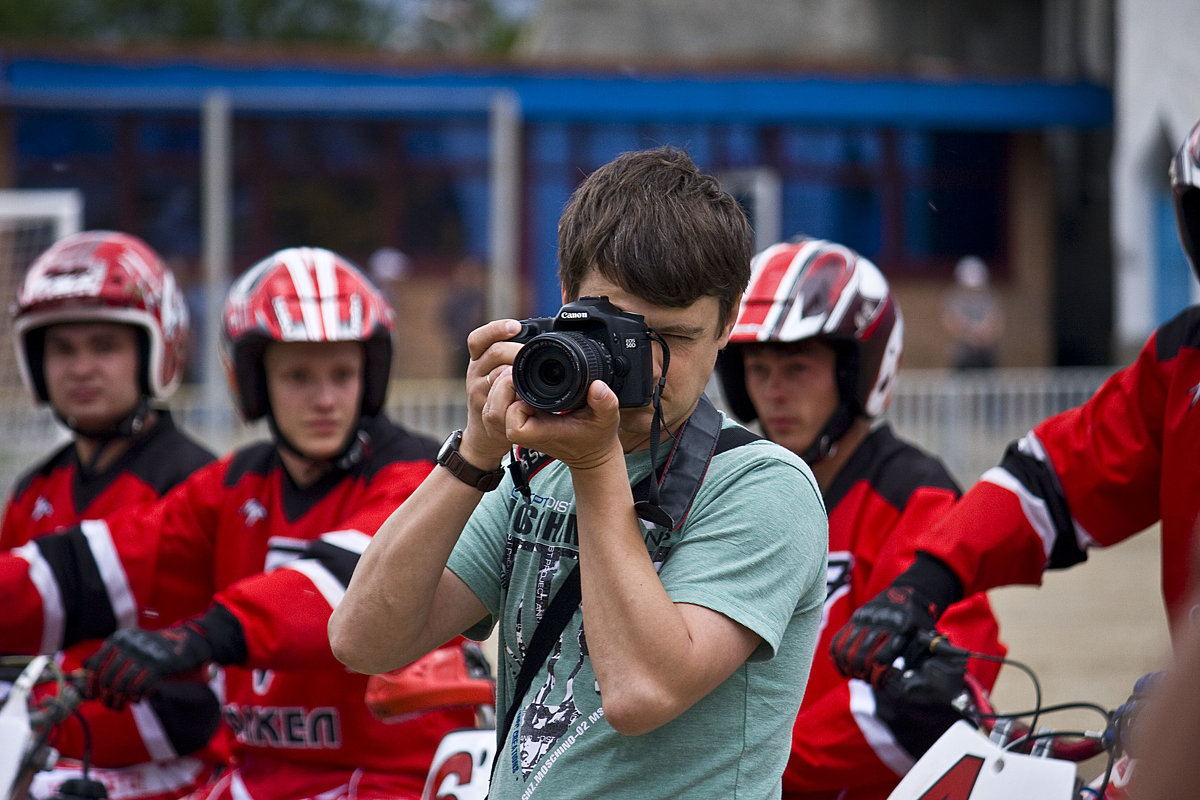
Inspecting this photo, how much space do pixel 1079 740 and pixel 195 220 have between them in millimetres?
21341

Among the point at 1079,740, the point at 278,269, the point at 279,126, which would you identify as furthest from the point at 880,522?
the point at 279,126

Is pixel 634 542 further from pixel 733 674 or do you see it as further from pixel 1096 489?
pixel 1096 489

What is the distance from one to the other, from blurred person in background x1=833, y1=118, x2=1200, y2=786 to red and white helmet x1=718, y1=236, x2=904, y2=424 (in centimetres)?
53

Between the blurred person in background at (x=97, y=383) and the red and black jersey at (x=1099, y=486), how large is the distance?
2.58 m

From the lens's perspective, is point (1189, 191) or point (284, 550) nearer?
point (1189, 191)

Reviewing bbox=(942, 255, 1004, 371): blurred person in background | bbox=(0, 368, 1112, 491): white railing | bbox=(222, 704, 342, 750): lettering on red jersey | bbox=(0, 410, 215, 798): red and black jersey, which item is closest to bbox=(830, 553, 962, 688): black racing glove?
bbox=(222, 704, 342, 750): lettering on red jersey

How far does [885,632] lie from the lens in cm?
292

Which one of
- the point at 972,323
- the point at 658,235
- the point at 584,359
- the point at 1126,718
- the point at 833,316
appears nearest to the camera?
the point at 584,359

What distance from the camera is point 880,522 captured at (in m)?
3.60

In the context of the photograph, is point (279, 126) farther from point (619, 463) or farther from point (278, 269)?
point (619, 463)

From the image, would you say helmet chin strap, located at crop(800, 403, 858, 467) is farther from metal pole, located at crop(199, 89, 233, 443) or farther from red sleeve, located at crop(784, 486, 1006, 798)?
metal pole, located at crop(199, 89, 233, 443)

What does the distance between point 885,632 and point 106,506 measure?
113 inches

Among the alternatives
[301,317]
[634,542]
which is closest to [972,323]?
[301,317]

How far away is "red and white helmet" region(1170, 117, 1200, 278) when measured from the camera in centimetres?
317
